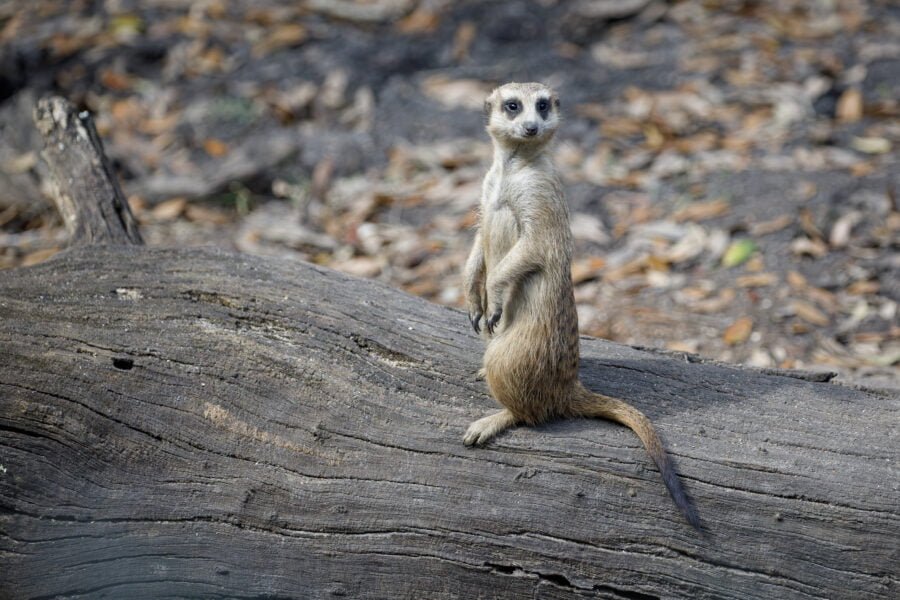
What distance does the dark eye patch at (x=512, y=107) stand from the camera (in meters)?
3.53

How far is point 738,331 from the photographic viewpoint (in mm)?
5367

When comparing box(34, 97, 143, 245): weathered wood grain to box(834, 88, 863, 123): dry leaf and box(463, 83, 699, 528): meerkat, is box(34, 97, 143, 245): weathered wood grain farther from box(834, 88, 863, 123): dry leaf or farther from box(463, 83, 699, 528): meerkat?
box(834, 88, 863, 123): dry leaf

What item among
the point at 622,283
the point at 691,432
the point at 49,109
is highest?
the point at 49,109

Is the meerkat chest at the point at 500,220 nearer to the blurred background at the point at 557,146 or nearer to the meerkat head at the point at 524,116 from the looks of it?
the meerkat head at the point at 524,116

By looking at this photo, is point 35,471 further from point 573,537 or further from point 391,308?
point 573,537

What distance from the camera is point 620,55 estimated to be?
851 centimetres

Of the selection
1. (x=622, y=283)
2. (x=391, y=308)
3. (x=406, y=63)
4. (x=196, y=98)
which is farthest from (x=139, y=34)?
(x=391, y=308)

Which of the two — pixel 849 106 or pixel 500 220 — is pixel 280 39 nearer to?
pixel 849 106

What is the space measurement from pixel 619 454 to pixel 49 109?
3360 mm

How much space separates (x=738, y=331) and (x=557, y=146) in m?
2.64

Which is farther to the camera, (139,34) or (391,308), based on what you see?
(139,34)

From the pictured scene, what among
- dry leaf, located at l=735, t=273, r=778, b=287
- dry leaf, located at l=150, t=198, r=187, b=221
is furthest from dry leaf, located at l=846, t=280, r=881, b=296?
dry leaf, located at l=150, t=198, r=187, b=221

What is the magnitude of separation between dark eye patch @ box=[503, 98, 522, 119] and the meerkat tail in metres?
1.09

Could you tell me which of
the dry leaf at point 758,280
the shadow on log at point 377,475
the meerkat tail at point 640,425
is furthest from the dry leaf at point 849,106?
the meerkat tail at point 640,425
